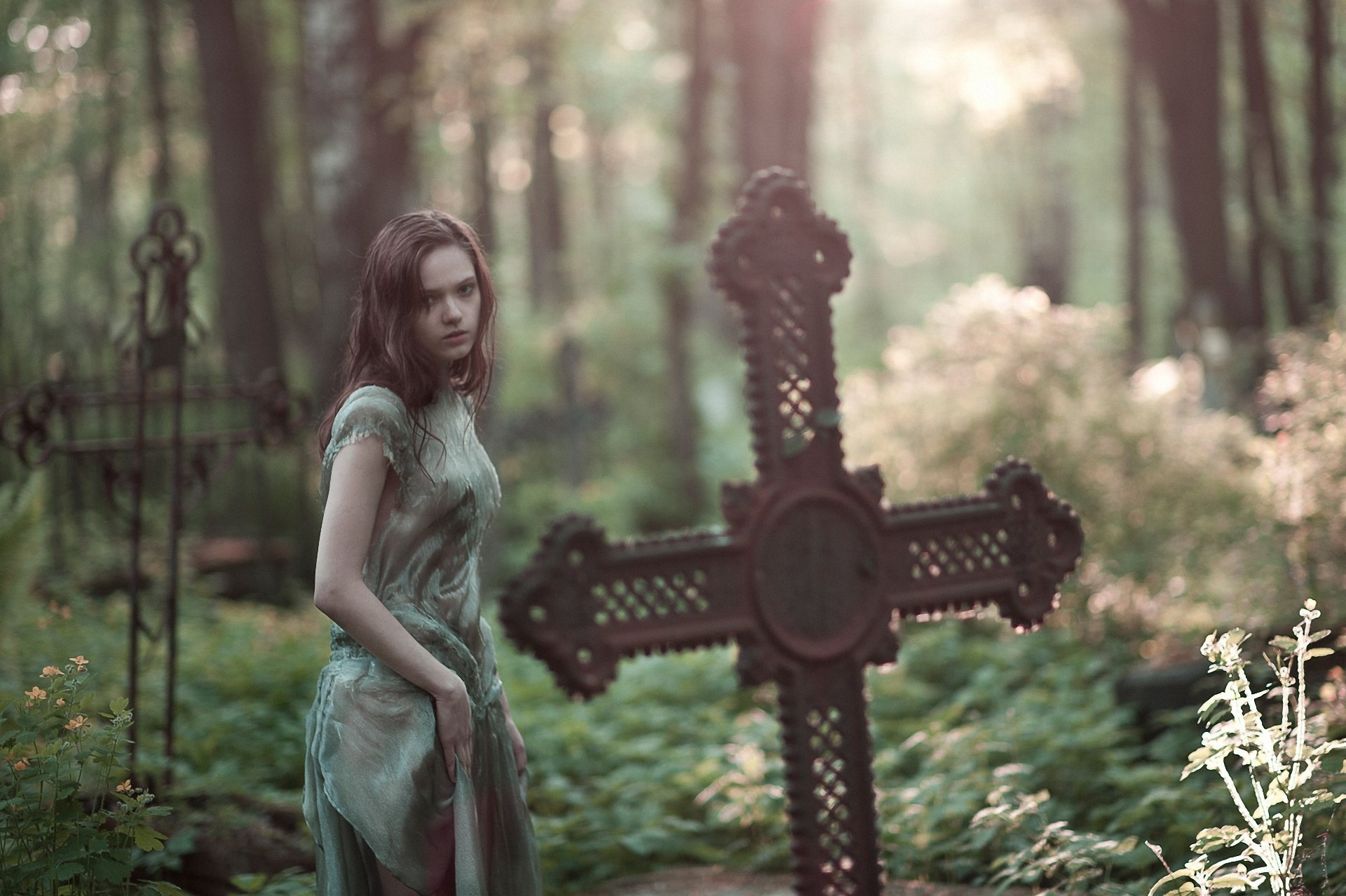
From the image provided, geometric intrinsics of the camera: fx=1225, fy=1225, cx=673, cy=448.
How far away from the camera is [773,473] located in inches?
142

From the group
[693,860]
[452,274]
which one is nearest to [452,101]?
[693,860]

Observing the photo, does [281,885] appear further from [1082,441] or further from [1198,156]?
[1198,156]

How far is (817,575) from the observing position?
11.9 ft

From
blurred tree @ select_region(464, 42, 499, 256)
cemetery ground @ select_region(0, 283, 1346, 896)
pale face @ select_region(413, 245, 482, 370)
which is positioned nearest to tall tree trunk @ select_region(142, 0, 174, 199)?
blurred tree @ select_region(464, 42, 499, 256)

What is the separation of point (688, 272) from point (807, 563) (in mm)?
10657

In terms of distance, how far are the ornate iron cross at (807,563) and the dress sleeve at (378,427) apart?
2.53 feet

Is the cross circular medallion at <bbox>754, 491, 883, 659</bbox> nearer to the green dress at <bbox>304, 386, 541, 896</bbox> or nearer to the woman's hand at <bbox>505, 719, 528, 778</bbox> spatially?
the woman's hand at <bbox>505, 719, 528, 778</bbox>

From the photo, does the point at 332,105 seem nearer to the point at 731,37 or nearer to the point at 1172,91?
the point at 731,37

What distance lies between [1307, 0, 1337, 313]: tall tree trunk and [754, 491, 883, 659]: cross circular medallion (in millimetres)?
9908

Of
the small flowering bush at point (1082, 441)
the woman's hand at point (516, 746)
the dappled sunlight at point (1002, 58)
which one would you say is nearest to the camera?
the woman's hand at point (516, 746)

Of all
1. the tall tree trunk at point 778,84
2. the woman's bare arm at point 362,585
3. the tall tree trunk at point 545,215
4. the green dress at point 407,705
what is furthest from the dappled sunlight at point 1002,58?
the woman's bare arm at point 362,585

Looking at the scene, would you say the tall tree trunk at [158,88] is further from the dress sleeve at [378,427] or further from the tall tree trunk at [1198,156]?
the dress sleeve at [378,427]

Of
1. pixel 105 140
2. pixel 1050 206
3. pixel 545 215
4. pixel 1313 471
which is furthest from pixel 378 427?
pixel 1050 206

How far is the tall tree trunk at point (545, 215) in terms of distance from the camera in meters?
18.9
